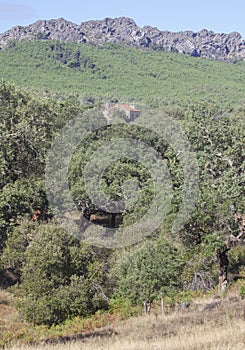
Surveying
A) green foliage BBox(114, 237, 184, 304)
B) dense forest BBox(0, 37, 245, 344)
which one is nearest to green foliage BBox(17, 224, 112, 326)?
dense forest BBox(0, 37, 245, 344)

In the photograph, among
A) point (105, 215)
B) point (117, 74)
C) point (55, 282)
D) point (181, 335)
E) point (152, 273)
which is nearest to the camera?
point (181, 335)

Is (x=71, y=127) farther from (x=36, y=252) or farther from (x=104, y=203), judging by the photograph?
(x=36, y=252)

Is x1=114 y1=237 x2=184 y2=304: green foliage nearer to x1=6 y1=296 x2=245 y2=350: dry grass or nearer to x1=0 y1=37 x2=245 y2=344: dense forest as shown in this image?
x1=0 y1=37 x2=245 y2=344: dense forest

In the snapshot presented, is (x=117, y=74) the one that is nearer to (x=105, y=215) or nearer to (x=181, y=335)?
(x=105, y=215)

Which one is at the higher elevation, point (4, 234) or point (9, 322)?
→ point (4, 234)

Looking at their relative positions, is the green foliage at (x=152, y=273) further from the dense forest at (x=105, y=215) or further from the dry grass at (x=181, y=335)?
the dry grass at (x=181, y=335)

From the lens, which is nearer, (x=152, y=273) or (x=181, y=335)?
(x=181, y=335)

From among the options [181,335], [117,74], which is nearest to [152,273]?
[181,335]

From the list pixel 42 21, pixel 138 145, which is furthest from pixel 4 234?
pixel 42 21
